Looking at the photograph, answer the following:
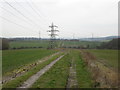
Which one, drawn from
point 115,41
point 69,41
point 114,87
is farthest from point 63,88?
point 69,41

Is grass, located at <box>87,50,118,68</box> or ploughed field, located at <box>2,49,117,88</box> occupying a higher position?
ploughed field, located at <box>2,49,117,88</box>

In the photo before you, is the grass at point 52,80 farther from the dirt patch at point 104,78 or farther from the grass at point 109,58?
the grass at point 109,58

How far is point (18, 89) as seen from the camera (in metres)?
10.1

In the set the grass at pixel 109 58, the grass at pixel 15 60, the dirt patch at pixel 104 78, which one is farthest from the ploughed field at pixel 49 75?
the grass at pixel 109 58

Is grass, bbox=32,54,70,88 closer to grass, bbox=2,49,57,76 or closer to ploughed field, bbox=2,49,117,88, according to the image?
ploughed field, bbox=2,49,117,88

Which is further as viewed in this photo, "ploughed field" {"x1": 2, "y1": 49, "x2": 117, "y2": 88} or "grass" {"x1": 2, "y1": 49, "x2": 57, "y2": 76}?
"grass" {"x1": 2, "y1": 49, "x2": 57, "y2": 76}

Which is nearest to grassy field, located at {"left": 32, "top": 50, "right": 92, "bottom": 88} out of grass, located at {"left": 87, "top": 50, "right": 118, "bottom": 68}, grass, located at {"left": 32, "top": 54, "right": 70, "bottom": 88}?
grass, located at {"left": 32, "top": 54, "right": 70, "bottom": 88}

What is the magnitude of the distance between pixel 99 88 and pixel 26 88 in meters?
3.70

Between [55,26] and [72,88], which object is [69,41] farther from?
[72,88]

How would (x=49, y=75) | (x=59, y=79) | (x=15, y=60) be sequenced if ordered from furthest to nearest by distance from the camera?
(x=15, y=60) < (x=49, y=75) < (x=59, y=79)

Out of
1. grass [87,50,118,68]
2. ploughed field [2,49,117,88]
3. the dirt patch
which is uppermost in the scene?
the dirt patch

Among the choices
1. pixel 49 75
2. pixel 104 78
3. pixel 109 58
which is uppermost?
pixel 104 78

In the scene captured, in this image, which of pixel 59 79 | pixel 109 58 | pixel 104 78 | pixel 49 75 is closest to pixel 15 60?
pixel 109 58

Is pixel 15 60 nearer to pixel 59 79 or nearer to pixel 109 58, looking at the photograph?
pixel 109 58
